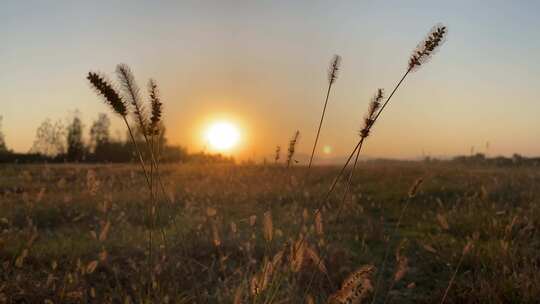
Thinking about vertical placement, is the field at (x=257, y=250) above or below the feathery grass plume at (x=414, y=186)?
below

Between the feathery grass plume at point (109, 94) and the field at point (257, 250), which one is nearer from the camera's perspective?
the feathery grass plume at point (109, 94)

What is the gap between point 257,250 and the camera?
4957 mm

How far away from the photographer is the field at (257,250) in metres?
3.12

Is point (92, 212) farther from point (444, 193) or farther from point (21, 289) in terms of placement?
point (444, 193)

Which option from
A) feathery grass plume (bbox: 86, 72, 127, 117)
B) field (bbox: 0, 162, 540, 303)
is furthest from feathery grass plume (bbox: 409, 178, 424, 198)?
feathery grass plume (bbox: 86, 72, 127, 117)

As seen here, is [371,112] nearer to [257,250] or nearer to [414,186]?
[414,186]

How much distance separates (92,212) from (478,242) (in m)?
4.90

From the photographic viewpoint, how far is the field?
3125 millimetres

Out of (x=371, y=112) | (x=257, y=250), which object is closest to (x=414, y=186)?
(x=371, y=112)

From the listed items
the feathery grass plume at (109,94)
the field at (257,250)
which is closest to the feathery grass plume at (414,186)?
the field at (257,250)

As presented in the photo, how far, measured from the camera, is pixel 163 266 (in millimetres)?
3748

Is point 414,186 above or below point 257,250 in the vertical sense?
above

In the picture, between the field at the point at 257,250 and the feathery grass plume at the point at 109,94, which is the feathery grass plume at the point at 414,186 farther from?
the feathery grass plume at the point at 109,94

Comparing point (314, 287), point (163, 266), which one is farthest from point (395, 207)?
point (163, 266)
